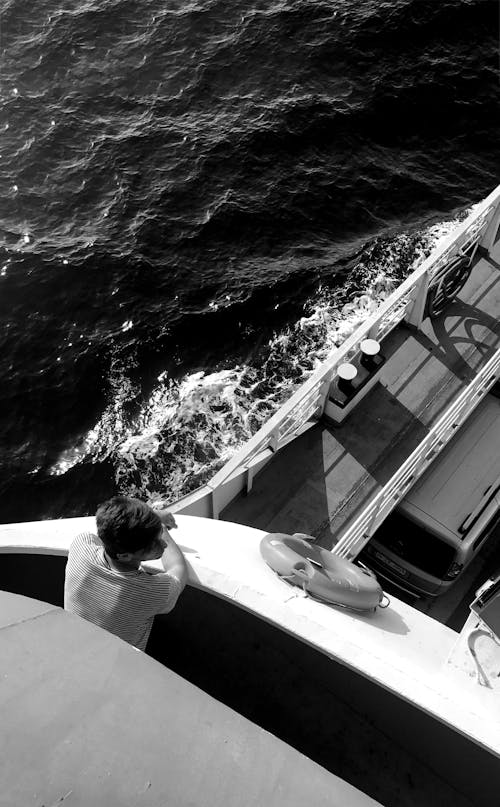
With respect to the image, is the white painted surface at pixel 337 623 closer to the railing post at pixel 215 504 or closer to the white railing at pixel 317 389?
the railing post at pixel 215 504

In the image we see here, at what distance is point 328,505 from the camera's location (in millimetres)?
10938

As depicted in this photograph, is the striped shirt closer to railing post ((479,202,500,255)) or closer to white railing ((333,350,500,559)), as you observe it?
white railing ((333,350,500,559))

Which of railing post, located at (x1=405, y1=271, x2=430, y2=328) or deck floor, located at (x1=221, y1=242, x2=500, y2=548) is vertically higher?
railing post, located at (x1=405, y1=271, x2=430, y2=328)

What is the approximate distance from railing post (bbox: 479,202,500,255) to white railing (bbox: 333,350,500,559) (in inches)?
133

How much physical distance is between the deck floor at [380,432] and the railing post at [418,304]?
0.77 feet

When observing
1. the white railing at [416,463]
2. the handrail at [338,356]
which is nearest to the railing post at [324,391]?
the handrail at [338,356]

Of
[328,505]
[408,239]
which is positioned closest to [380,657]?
[328,505]

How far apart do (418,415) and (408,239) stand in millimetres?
12566

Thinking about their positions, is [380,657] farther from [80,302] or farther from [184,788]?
[80,302]

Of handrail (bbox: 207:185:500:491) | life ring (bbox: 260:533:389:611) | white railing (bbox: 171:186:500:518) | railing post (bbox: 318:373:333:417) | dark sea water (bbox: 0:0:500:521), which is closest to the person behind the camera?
life ring (bbox: 260:533:389:611)

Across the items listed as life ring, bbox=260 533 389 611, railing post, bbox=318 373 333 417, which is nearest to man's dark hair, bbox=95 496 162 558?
life ring, bbox=260 533 389 611

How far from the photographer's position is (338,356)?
11.6 metres

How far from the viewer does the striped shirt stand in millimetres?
4262

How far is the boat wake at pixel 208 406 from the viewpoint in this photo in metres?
17.4
